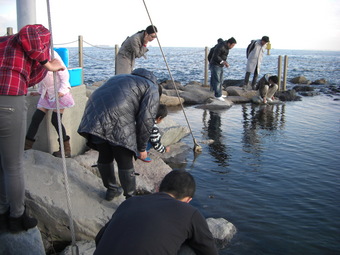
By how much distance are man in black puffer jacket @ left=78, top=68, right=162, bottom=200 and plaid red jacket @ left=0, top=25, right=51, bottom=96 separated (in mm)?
831

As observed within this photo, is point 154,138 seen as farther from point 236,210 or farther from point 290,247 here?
point 290,247

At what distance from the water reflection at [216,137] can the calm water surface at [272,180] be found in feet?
0.05

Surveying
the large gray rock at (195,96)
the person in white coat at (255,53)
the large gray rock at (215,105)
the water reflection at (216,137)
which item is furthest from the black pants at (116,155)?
the person in white coat at (255,53)

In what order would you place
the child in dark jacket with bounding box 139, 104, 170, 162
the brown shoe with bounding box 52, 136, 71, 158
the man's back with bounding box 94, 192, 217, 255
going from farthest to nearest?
the brown shoe with bounding box 52, 136, 71, 158, the child in dark jacket with bounding box 139, 104, 170, 162, the man's back with bounding box 94, 192, 217, 255

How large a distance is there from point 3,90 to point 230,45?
9.39 meters

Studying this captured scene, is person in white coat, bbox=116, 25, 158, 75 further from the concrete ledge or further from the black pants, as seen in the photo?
the black pants

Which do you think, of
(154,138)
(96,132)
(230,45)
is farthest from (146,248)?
(230,45)

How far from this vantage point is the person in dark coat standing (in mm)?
11367

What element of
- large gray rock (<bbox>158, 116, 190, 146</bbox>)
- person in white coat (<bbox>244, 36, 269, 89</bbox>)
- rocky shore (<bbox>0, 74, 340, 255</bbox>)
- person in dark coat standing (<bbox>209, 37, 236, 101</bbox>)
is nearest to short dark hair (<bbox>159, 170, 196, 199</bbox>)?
rocky shore (<bbox>0, 74, 340, 255</bbox>)

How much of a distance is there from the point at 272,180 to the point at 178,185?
339cm

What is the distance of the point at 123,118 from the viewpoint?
→ 354 cm

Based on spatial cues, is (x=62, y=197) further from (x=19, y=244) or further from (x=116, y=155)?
(x=19, y=244)

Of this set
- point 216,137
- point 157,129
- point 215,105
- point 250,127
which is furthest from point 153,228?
point 215,105

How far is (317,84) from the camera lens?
20047 mm
